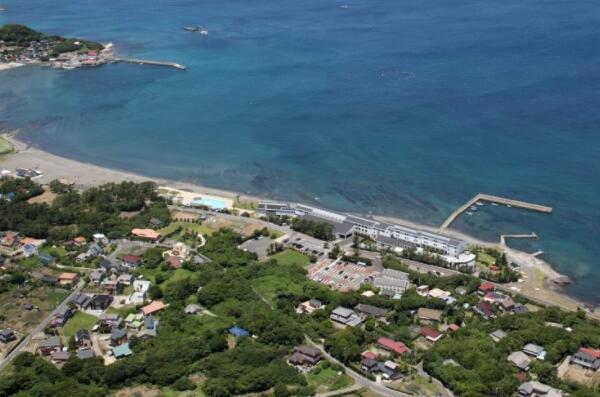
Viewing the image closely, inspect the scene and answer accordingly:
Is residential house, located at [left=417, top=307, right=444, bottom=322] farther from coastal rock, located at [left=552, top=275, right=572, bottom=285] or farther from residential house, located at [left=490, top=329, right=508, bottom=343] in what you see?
coastal rock, located at [left=552, top=275, right=572, bottom=285]

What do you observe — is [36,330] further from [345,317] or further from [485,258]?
[485,258]

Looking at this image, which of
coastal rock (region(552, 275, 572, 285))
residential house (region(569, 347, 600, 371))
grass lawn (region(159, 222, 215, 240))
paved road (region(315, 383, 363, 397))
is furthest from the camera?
grass lawn (region(159, 222, 215, 240))

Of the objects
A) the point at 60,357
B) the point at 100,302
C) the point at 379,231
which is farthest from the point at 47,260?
the point at 379,231

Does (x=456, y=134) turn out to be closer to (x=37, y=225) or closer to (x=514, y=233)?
(x=514, y=233)

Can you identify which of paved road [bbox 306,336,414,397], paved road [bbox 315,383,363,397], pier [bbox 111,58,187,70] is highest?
pier [bbox 111,58,187,70]

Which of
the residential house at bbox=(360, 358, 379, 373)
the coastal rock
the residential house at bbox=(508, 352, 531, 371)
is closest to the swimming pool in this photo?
the residential house at bbox=(360, 358, 379, 373)

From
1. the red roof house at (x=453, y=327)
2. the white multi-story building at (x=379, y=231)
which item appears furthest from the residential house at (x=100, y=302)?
the red roof house at (x=453, y=327)

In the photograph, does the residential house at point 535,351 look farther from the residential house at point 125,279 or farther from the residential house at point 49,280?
the residential house at point 49,280
